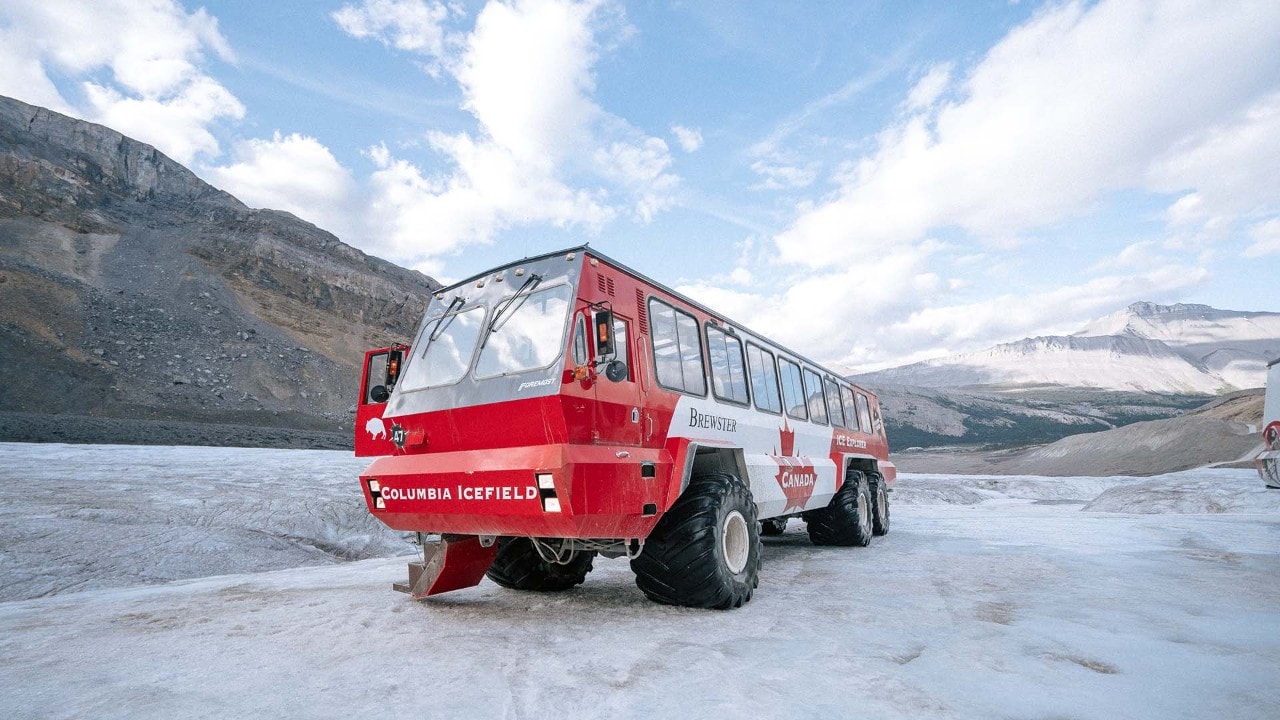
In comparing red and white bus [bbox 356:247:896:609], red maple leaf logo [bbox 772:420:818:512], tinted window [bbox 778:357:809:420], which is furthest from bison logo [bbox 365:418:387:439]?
tinted window [bbox 778:357:809:420]

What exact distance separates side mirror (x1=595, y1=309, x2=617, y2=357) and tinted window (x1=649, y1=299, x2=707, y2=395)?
1.00 m

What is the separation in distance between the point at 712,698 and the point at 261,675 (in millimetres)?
2492

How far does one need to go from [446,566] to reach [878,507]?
27.0ft

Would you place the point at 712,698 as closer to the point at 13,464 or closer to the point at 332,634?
the point at 332,634

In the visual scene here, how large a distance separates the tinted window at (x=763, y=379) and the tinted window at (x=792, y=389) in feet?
0.81

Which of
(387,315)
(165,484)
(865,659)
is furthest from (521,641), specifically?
(387,315)

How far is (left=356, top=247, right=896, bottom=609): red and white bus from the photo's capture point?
448cm

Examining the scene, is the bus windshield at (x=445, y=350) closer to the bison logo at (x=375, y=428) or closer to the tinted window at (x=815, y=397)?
the bison logo at (x=375, y=428)

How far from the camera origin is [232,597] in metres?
5.94

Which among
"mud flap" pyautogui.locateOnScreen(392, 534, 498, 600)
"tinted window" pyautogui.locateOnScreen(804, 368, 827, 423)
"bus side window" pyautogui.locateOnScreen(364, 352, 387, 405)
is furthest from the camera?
"tinted window" pyautogui.locateOnScreen(804, 368, 827, 423)

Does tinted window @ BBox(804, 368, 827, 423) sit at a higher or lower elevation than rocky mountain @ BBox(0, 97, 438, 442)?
lower

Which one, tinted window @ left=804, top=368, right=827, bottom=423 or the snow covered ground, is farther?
tinted window @ left=804, top=368, right=827, bottom=423

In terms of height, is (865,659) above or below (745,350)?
below

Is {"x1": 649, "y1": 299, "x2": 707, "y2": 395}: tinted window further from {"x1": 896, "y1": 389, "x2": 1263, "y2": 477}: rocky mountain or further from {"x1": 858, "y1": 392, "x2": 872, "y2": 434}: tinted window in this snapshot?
{"x1": 896, "y1": 389, "x2": 1263, "y2": 477}: rocky mountain
